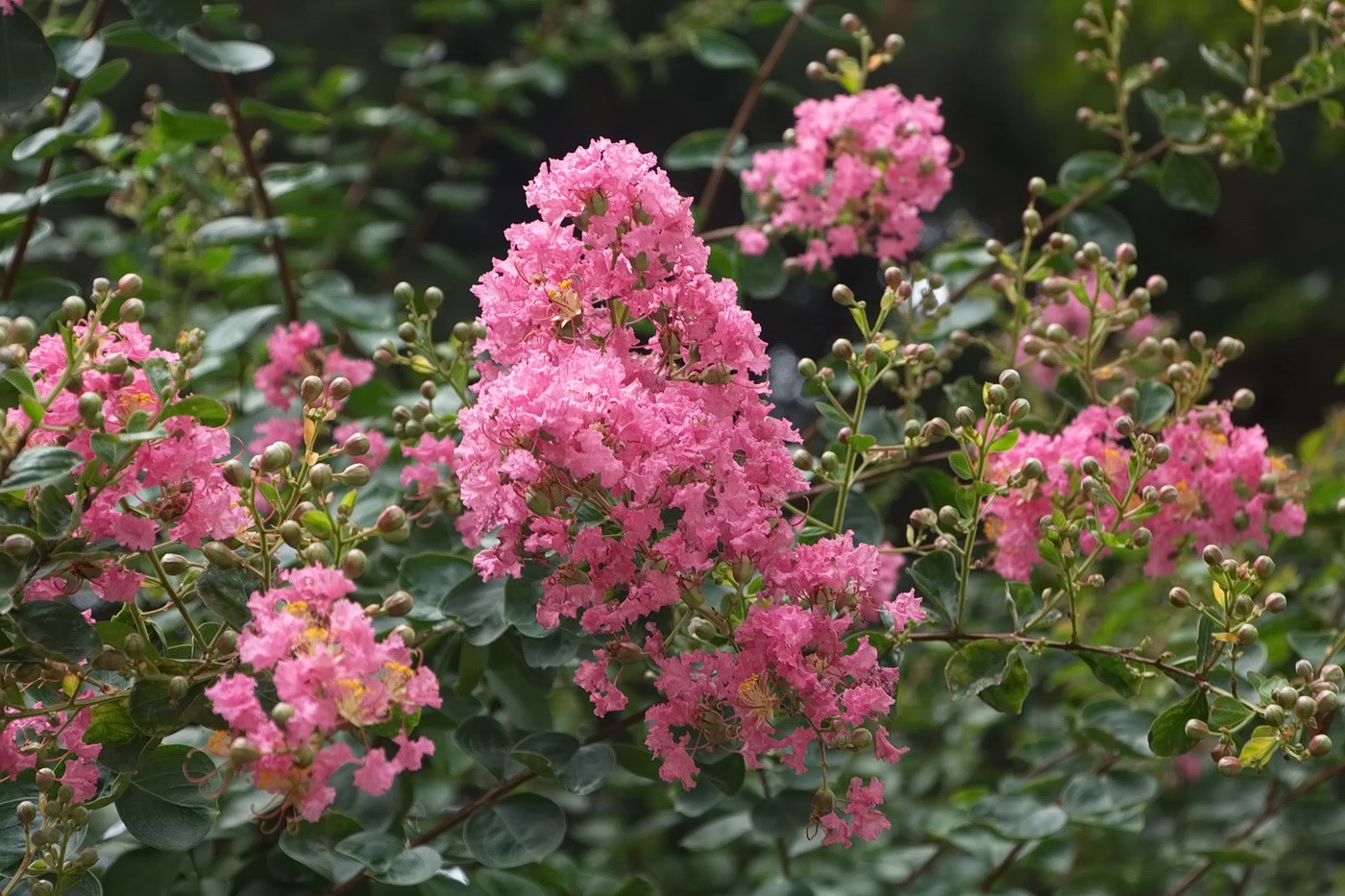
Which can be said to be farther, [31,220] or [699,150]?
[699,150]

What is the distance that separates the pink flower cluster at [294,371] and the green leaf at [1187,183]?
85 cm

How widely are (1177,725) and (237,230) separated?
99 cm

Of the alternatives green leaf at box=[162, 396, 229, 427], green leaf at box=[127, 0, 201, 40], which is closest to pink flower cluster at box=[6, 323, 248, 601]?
green leaf at box=[162, 396, 229, 427]

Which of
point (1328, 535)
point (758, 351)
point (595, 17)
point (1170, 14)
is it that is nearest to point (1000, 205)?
point (1170, 14)

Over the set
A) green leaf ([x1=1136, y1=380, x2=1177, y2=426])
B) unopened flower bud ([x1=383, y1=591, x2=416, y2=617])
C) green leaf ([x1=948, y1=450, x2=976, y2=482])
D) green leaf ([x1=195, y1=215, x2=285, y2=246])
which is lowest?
green leaf ([x1=195, y1=215, x2=285, y2=246])

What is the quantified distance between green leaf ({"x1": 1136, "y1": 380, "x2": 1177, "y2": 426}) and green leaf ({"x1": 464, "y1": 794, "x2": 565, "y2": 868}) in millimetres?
607

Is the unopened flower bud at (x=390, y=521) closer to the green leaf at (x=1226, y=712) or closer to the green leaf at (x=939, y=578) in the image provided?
the green leaf at (x=939, y=578)

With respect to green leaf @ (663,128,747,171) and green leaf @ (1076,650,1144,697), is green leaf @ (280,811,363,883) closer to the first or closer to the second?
green leaf @ (1076,650,1144,697)

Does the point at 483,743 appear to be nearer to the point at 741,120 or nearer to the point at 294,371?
the point at 294,371

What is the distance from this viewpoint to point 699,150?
1.52 meters

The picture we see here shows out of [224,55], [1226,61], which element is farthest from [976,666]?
[224,55]

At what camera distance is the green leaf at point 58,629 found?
76 centimetres

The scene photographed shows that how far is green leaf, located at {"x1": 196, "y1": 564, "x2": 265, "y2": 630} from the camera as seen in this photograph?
0.80 metres

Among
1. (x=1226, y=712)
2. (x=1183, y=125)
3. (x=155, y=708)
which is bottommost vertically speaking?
(x=155, y=708)
